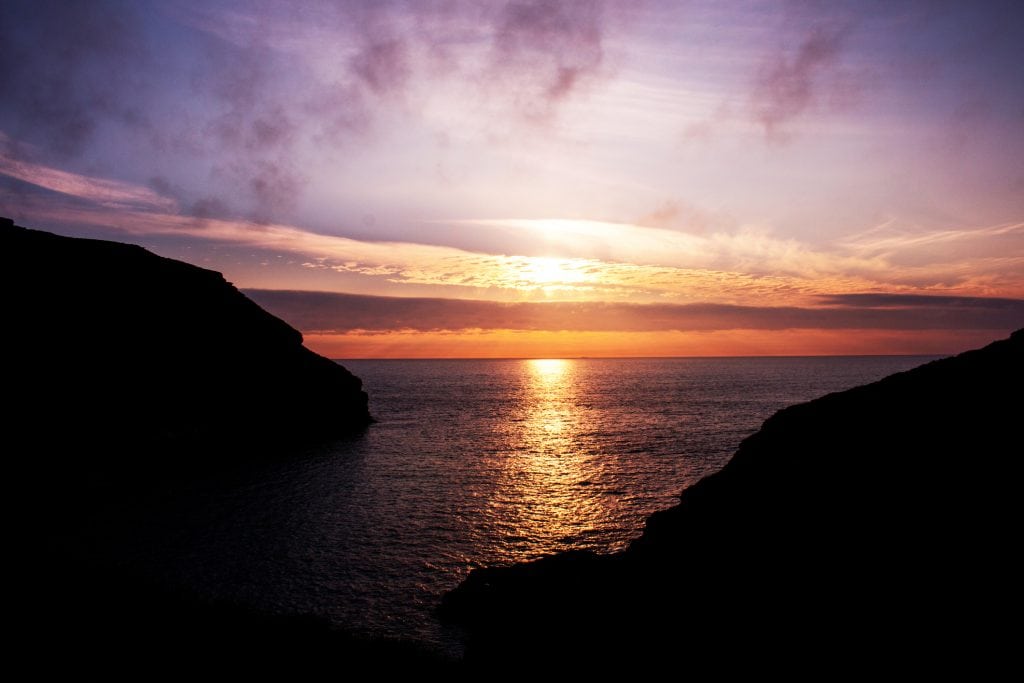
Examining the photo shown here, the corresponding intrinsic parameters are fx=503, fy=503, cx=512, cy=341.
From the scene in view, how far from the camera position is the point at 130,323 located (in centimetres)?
6216

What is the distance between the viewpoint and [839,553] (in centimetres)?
1400

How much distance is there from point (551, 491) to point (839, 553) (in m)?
33.7

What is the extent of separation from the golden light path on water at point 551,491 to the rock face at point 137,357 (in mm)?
Result: 35301

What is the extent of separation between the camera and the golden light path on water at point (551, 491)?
34969 mm

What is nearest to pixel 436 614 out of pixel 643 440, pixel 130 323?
pixel 643 440

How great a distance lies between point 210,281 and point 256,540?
55.7 metres

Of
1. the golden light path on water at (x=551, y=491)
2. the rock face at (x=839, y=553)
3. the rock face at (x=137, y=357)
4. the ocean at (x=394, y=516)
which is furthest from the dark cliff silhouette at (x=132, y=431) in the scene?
the golden light path on water at (x=551, y=491)

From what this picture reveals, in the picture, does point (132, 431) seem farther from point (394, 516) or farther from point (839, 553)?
point (839, 553)

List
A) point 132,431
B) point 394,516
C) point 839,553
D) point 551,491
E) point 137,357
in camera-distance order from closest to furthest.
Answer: point 839,553, point 394,516, point 551,491, point 132,431, point 137,357

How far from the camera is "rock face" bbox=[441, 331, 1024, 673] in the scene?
11680mm

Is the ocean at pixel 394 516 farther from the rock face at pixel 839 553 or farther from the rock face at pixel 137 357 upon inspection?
the rock face at pixel 137 357

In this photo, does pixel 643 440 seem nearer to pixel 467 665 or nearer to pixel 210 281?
pixel 467 665

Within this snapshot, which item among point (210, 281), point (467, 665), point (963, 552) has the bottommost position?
point (467, 665)

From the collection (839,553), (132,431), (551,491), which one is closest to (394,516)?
(551,491)
